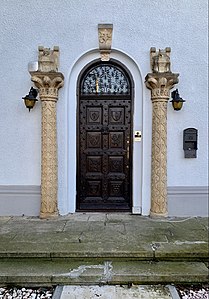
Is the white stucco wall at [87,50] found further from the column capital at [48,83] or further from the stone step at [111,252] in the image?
the stone step at [111,252]

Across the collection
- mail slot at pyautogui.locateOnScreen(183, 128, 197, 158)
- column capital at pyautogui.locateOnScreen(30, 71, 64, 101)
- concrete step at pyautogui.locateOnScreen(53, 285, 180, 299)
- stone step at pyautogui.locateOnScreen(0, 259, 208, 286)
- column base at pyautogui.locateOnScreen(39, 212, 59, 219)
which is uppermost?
column capital at pyautogui.locateOnScreen(30, 71, 64, 101)

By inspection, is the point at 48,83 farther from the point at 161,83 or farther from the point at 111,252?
the point at 111,252

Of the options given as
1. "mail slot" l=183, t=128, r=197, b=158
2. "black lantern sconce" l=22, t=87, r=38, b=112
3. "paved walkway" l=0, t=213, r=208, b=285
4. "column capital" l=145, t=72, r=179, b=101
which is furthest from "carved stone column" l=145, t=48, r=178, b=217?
"black lantern sconce" l=22, t=87, r=38, b=112

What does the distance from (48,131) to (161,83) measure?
200 centimetres

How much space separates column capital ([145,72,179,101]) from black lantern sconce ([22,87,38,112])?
1.88 m

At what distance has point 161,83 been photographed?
14.0 ft

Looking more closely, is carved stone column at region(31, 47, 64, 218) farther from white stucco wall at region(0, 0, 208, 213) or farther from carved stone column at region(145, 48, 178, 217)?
carved stone column at region(145, 48, 178, 217)

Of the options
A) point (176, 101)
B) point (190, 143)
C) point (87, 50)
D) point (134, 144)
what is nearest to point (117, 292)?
point (134, 144)

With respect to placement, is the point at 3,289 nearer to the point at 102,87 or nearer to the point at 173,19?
the point at 102,87

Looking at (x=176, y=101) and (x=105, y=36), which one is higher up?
(x=105, y=36)

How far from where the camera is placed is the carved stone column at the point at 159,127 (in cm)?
431

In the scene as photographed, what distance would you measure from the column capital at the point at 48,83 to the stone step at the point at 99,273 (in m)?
2.53

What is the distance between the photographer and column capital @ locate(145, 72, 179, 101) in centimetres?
426

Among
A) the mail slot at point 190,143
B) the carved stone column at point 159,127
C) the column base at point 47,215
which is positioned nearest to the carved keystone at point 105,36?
the carved stone column at point 159,127
